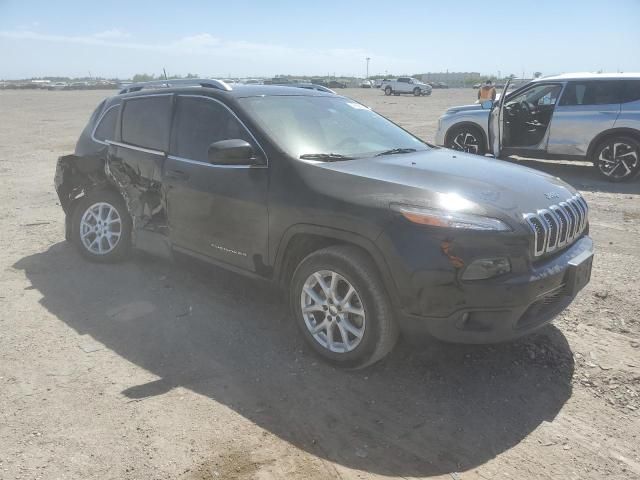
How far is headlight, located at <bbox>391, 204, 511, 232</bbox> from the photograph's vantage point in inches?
115

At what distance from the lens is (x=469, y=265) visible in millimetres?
2887

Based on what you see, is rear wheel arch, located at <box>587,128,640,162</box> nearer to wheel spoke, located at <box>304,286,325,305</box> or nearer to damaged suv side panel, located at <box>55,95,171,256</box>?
damaged suv side panel, located at <box>55,95,171,256</box>

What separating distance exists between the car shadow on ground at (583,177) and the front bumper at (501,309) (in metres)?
6.59

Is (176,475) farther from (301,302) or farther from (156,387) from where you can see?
(301,302)

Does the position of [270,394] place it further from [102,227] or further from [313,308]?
[102,227]

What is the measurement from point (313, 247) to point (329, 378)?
0.86 metres

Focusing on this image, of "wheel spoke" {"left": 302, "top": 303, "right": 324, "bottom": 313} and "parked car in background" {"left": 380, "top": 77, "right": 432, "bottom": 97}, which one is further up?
"parked car in background" {"left": 380, "top": 77, "right": 432, "bottom": 97}

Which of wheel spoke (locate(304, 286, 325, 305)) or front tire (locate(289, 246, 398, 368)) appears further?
wheel spoke (locate(304, 286, 325, 305))

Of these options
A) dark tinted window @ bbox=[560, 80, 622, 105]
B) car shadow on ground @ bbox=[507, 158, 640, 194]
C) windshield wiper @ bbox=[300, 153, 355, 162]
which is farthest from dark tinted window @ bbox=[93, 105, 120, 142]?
dark tinted window @ bbox=[560, 80, 622, 105]

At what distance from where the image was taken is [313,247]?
3.62 meters

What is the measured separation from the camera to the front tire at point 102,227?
529 centimetres

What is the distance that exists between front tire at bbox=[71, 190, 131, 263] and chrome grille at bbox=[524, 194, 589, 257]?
3.77 metres

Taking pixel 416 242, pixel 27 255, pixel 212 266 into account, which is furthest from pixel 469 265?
pixel 27 255

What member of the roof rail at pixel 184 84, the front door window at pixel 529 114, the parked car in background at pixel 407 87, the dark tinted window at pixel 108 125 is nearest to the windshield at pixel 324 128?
the roof rail at pixel 184 84
